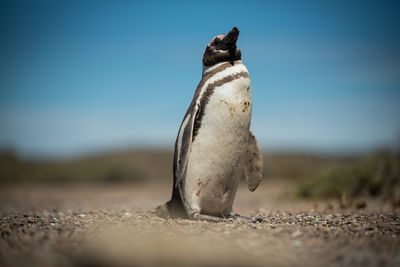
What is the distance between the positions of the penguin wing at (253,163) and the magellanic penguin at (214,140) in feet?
1.63

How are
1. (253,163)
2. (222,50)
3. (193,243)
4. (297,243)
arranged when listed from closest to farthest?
(193,243), (297,243), (222,50), (253,163)

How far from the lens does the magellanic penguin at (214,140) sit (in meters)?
4.83

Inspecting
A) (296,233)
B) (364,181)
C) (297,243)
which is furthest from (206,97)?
(364,181)

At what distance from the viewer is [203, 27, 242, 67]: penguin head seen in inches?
201

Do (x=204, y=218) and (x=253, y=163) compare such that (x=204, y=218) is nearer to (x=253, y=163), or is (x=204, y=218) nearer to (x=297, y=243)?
(x=253, y=163)

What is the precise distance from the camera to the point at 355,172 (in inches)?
398

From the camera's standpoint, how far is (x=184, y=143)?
4840mm

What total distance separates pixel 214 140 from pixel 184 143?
400 mm

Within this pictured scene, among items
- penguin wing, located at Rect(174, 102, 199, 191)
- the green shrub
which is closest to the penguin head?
penguin wing, located at Rect(174, 102, 199, 191)

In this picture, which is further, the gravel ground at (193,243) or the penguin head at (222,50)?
the penguin head at (222,50)

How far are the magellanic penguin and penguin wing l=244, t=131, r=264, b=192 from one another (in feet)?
1.63

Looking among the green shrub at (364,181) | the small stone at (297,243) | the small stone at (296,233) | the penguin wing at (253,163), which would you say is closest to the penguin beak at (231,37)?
the penguin wing at (253,163)

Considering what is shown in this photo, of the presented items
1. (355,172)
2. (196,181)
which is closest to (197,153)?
(196,181)

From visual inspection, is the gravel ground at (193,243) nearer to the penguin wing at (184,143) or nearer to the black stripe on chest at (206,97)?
the penguin wing at (184,143)
